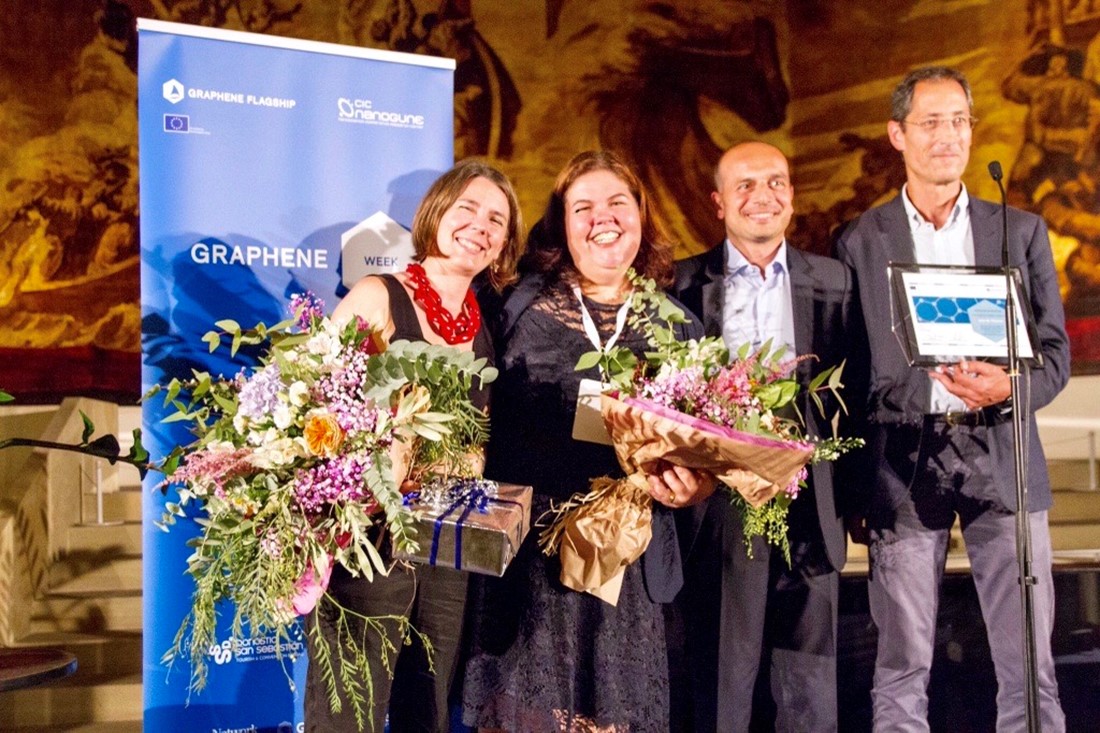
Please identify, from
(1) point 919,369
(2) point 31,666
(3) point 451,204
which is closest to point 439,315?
(3) point 451,204

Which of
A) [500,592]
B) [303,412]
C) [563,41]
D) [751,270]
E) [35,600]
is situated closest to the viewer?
[303,412]

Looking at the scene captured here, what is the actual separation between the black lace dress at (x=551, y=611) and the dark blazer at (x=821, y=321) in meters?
0.51

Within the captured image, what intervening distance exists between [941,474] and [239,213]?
215 cm

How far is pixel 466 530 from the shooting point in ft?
7.43

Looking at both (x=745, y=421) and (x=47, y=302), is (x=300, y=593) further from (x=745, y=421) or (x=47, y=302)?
(x=47, y=302)

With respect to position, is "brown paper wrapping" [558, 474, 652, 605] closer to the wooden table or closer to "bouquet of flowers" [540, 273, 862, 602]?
"bouquet of flowers" [540, 273, 862, 602]

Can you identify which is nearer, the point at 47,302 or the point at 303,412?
the point at 303,412

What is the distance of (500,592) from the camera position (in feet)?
8.83

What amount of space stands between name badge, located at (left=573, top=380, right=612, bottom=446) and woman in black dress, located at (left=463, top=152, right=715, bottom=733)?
0.07 metres

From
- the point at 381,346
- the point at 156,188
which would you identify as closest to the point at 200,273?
the point at 156,188

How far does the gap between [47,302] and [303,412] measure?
5892 mm

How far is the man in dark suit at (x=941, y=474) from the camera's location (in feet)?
10.4

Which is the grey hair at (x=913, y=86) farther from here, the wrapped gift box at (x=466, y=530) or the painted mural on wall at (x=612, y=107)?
the painted mural on wall at (x=612, y=107)

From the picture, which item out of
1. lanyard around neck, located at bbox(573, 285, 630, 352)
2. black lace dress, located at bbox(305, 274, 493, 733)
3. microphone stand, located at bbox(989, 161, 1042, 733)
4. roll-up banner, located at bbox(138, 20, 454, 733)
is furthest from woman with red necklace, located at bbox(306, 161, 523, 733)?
microphone stand, located at bbox(989, 161, 1042, 733)
